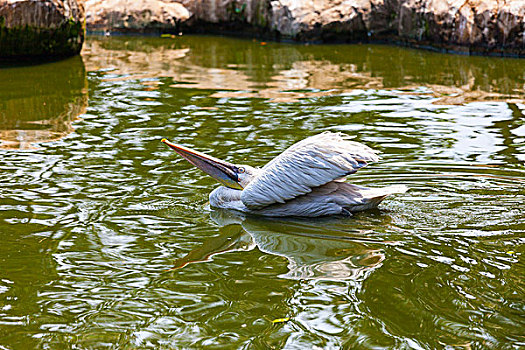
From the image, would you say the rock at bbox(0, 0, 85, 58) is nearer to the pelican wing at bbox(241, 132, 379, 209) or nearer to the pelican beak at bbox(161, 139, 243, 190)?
the pelican beak at bbox(161, 139, 243, 190)

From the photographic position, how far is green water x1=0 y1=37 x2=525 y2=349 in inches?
118

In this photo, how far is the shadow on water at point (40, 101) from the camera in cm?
616

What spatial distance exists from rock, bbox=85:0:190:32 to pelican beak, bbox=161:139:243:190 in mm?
8636

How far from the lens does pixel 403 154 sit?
17.4 ft

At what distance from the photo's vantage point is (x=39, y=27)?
9391mm

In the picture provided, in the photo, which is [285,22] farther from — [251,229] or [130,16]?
[251,229]

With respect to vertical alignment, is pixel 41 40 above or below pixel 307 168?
above

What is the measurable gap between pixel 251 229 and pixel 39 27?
6.33 meters

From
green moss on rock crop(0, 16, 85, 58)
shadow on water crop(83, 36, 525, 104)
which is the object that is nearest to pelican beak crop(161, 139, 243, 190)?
shadow on water crop(83, 36, 525, 104)

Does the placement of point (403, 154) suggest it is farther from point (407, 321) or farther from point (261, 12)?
point (261, 12)

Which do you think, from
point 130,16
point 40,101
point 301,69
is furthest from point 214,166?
point 130,16

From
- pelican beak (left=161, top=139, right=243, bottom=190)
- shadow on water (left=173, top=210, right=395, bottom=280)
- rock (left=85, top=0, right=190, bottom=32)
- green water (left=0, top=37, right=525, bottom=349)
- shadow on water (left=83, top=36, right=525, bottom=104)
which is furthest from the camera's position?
rock (left=85, top=0, right=190, bottom=32)

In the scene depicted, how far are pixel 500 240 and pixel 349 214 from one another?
0.87 metres

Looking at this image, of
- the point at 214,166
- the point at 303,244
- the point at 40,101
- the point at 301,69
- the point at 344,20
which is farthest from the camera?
the point at 344,20
